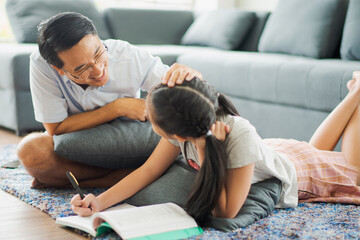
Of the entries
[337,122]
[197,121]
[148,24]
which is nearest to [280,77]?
[337,122]

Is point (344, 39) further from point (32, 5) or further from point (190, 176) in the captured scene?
point (32, 5)

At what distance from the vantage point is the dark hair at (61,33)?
4.84 ft

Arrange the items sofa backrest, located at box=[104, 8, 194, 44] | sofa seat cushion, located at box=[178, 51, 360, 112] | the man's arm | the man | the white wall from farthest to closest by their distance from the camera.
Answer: the white wall
sofa backrest, located at box=[104, 8, 194, 44]
sofa seat cushion, located at box=[178, 51, 360, 112]
the man's arm
the man

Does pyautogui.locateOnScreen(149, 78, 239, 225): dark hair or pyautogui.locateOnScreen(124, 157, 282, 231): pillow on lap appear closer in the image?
pyautogui.locateOnScreen(149, 78, 239, 225): dark hair

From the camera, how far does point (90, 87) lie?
5.55ft

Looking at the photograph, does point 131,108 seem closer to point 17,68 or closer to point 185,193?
point 185,193

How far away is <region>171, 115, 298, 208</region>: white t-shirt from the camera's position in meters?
1.33

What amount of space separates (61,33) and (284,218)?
0.89 meters

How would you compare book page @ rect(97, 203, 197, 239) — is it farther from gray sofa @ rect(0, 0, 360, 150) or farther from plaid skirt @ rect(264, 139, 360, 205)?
gray sofa @ rect(0, 0, 360, 150)

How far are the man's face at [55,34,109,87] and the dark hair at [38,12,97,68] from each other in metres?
0.02

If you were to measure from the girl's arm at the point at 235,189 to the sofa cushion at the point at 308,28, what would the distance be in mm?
1592

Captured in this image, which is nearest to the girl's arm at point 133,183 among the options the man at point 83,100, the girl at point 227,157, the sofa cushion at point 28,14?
the girl at point 227,157

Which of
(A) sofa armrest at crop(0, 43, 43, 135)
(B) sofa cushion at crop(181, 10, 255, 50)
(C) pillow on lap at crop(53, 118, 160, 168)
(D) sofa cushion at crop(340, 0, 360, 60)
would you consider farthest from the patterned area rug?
(B) sofa cushion at crop(181, 10, 255, 50)

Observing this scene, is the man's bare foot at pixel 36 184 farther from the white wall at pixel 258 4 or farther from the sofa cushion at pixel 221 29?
the white wall at pixel 258 4
